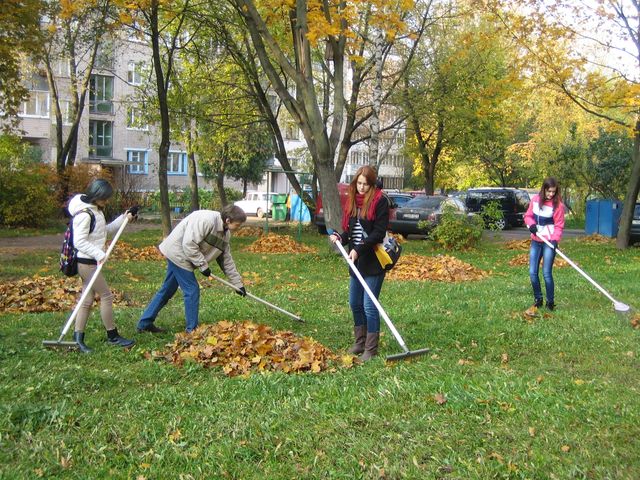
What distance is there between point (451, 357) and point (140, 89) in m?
19.1

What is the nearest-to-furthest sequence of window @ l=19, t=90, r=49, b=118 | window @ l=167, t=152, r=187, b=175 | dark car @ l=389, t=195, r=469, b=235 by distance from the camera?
1. dark car @ l=389, t=195, r=469, b=235
2. window @ l=19, t=90, r=49, b=118
3. window @ l=167, t=152, r=187, b=175

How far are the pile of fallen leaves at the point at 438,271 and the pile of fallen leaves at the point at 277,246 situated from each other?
4.84m

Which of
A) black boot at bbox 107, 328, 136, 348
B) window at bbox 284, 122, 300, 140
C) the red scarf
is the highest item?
window at bbox 284, 122, 300, 140

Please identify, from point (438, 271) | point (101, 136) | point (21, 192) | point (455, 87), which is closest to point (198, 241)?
point (438, 271)

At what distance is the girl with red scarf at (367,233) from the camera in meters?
6.42

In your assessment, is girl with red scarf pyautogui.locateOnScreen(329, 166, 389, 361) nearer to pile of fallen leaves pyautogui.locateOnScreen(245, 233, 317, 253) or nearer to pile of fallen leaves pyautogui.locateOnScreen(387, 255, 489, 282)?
pile of fallen leaves pyautogui.locateOnScreen(387, 255, 489, 282)

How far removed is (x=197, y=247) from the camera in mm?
7129

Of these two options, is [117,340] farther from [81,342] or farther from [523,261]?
[523,261]

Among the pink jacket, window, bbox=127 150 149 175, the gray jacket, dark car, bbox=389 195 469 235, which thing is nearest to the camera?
the gray jacket

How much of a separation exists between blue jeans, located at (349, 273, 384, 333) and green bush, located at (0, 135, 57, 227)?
19.9 meters

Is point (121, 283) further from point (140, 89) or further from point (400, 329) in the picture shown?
point (140, 89)

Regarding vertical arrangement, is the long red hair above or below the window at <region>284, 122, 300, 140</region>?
below

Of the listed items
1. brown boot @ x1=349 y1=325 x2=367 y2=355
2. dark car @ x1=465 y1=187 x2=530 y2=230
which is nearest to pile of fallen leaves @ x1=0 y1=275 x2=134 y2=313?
brown boot @ x1=349 y1=325 x2=367 y2=355

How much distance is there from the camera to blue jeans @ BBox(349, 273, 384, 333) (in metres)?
6.52
